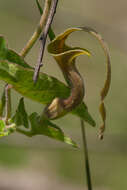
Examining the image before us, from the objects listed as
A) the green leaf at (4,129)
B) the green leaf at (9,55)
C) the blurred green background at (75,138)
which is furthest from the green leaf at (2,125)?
the blurred green background at (75,138)

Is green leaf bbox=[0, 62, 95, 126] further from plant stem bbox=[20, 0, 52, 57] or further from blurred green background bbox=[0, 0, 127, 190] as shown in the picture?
blurred green background bbox=[0, 0, 127, 190]

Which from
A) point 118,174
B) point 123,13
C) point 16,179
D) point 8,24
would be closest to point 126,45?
point 118,174

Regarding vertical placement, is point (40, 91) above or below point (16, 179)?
above

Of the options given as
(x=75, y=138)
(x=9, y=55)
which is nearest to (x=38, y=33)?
(x=9, y=55)

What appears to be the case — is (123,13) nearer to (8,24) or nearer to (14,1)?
(8,24)

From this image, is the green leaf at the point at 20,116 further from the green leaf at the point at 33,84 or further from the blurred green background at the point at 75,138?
the blurred green background at the point at 75,138

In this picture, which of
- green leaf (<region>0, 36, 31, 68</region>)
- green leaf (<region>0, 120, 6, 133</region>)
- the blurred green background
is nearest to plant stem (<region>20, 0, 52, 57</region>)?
green leaf (<region>0, 36, 31, 68</region>)
